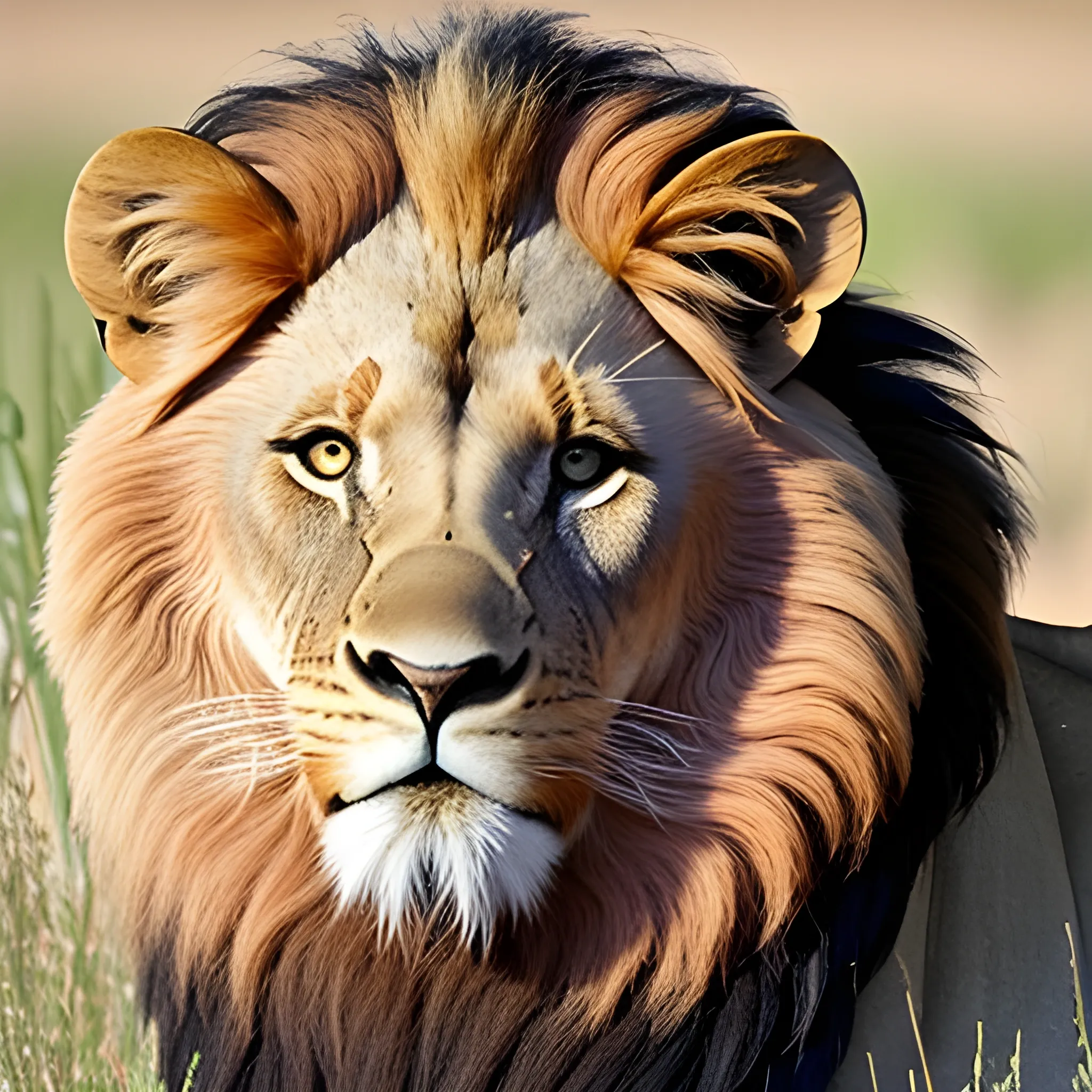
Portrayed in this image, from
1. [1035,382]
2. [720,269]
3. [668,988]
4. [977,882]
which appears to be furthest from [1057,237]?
[668,988]

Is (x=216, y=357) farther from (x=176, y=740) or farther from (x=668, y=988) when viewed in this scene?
(x=668, y=988)

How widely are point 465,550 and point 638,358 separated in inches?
12.0

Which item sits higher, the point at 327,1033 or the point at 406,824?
the point at 406,824

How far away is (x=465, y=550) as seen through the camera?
4.48 feet

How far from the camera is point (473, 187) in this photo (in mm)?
1460

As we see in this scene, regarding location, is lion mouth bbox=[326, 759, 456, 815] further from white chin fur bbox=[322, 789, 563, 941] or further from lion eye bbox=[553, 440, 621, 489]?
lion eye bbox=[553, 440, 621, 489]

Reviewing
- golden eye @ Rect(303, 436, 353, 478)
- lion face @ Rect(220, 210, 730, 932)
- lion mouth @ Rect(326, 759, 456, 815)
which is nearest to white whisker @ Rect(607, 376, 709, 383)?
lion face @ Rect(220, 210, 730, 932)

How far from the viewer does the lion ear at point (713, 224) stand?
1.46 meters

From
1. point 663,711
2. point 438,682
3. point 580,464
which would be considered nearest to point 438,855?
point 438,682

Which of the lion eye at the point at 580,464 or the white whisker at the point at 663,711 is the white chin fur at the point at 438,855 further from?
the lion eye at the point at 580,464

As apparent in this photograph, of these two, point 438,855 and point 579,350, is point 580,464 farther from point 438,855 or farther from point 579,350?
point 438,855

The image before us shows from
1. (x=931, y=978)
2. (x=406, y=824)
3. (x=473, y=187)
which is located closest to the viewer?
(x=406, y=824)

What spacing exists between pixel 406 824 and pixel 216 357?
1.84ft

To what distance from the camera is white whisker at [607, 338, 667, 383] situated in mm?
1460
